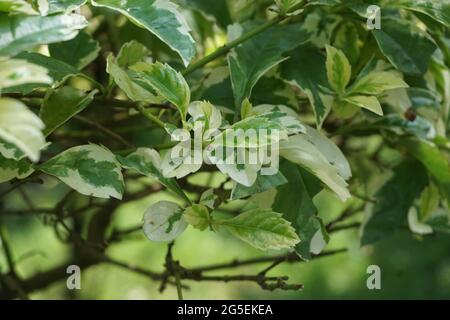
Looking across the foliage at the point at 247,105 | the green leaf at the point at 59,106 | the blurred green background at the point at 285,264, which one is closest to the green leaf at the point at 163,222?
the foliage at the point at 247,105

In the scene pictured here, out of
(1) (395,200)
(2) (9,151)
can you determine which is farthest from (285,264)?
(2) (9,151)

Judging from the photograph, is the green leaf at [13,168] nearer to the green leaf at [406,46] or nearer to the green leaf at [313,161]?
the green leaf at [313,161]

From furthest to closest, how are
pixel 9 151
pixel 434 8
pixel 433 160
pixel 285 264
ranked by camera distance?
1. pixel 285 264
2. pixel 433 160
3. pixel 434 8
4. pixel 9 151

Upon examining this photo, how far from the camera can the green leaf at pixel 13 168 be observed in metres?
0.61

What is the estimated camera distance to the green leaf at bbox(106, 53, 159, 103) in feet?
1.97

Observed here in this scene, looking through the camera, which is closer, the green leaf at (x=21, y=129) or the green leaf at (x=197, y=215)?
the green leaf at (x=21, y=129)

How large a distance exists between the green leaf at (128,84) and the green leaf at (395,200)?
317 millimetres

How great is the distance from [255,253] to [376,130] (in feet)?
3.53

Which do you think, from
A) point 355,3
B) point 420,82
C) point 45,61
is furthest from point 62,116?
point 420,82

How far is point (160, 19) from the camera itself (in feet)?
1.89

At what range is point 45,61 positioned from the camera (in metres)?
0.62

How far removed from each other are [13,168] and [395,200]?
0.45 metres

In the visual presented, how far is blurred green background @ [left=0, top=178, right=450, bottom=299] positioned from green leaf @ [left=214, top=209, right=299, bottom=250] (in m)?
1.05

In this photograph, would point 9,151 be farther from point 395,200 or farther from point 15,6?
Answer: point 395,200
